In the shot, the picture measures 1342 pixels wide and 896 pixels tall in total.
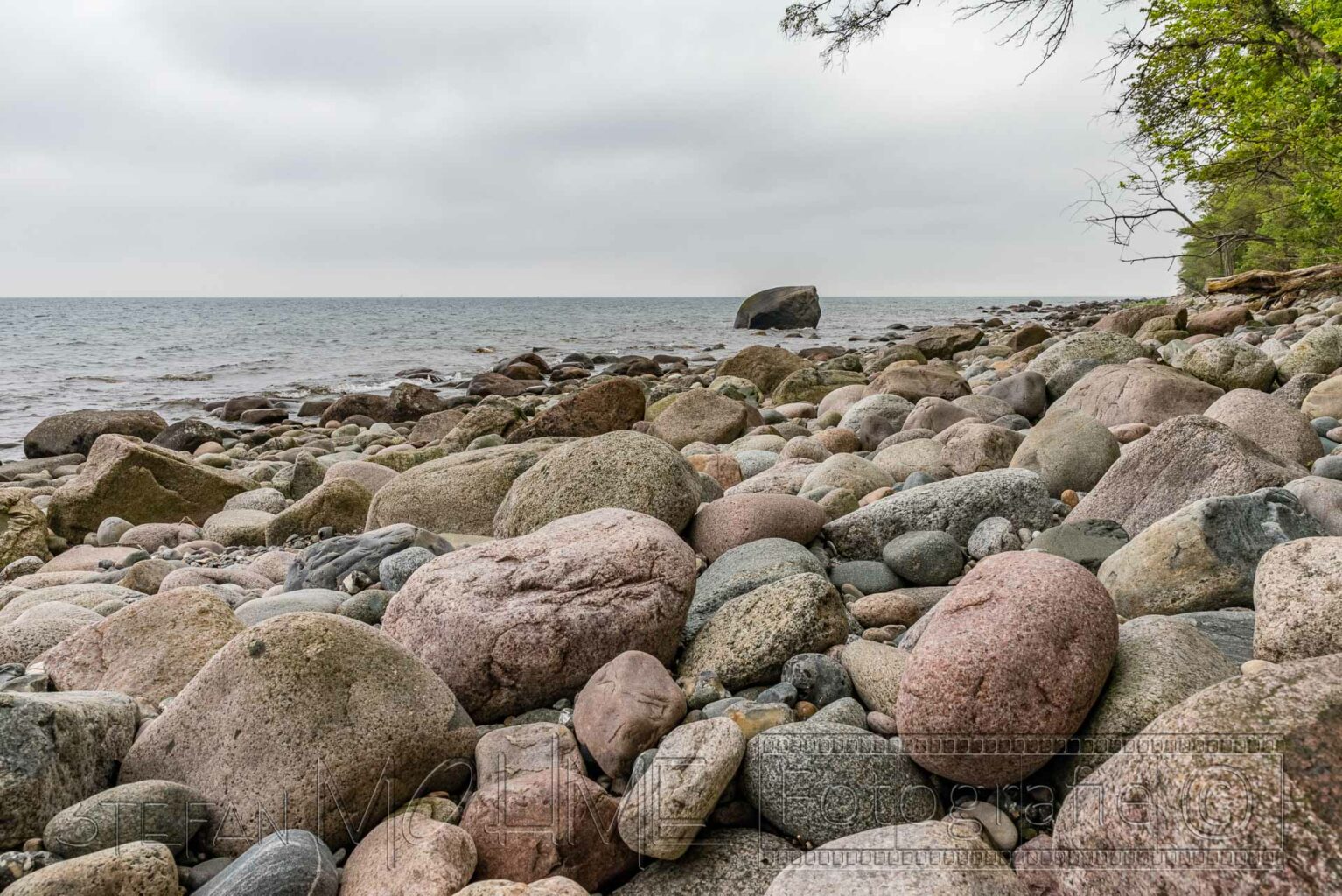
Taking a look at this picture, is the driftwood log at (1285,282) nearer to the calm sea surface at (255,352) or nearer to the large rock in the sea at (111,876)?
the calm sea surface at (255,352)

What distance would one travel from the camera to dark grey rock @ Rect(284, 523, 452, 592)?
4617 millimetres

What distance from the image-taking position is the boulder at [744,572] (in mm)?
3613

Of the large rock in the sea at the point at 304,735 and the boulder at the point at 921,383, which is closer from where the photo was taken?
the large rock in the sea at the point at 304,735

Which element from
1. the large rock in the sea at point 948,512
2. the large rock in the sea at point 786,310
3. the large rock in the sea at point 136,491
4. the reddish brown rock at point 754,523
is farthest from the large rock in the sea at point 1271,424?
the large rock in the sea at point 786,310

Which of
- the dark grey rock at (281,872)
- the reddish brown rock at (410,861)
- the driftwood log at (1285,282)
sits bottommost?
the reddish brown rock at (410,861)

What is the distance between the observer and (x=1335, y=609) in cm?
202

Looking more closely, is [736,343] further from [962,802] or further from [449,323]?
[962,802]

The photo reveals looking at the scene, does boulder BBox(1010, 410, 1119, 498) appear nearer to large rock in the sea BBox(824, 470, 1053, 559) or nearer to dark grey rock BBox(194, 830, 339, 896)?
large rock in the sea BBox(824, 470, 1053, 559)

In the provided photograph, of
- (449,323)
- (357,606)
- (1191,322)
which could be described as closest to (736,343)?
(1191,322)

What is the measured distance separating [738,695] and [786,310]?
42.4 metres

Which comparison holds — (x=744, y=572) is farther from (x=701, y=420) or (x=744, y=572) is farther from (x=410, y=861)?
(x=701, y=420)

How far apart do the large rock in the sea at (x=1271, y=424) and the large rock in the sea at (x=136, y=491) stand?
9423 mm

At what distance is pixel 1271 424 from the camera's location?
4.83m

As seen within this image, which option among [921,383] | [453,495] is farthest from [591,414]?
[921,383]
